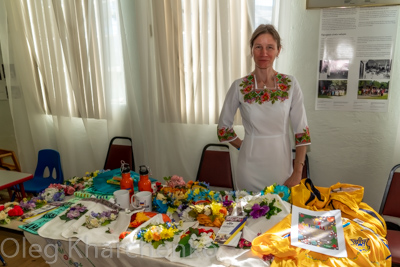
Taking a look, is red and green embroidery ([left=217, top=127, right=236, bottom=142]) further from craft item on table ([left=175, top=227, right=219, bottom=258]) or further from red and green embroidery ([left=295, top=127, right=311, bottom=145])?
craft item on table ([left=175, top=227, right=219, bottom=258])

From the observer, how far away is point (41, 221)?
4.78 ft

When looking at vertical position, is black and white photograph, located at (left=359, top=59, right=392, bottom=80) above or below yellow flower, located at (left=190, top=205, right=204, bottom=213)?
above

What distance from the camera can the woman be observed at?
67.7 inches

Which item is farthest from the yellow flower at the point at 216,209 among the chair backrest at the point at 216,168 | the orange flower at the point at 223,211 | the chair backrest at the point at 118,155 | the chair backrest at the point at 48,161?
the chair backrest at the point at 48,161

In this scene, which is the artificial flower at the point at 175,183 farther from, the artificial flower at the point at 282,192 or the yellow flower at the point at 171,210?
the artificial flower at the point at 282,192

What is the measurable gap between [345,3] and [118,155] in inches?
99.2

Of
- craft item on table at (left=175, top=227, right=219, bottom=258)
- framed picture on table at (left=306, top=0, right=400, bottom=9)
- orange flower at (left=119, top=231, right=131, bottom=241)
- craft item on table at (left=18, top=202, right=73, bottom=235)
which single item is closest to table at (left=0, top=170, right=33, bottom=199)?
craft item on table at (left=18, top=202, right=73, bottom=235)

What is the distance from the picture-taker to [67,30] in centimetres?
304

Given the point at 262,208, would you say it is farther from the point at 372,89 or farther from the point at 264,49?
the point at 372,89

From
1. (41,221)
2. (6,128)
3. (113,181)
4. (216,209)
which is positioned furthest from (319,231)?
(6,128)

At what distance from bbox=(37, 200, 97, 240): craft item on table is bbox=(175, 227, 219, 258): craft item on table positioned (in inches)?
22.9

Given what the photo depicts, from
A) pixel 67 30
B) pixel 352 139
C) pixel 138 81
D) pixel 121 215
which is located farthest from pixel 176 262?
pixel 67 30

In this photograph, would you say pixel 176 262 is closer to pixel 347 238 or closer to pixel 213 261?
pixel 213 261

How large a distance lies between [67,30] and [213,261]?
2.93 m
